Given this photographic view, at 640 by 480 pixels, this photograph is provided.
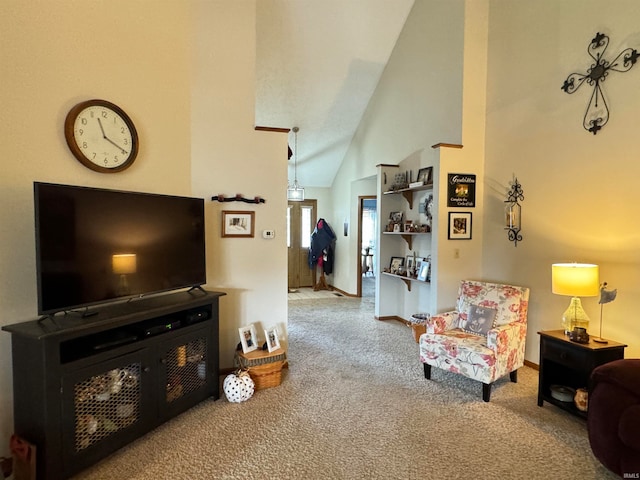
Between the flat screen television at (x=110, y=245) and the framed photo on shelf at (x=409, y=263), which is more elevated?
the flat screen television at (x=110, y=245)

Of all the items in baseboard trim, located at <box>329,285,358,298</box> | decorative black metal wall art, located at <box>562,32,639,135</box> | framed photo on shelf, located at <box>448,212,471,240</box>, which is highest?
decorative black metal wall art, located at <box>562,32,639,135</box>

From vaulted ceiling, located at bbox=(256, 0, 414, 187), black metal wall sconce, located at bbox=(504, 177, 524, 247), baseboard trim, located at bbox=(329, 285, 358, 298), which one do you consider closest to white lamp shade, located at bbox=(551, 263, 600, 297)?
black metal wall sconce, located at bbox=(504, 177, 524, 247)

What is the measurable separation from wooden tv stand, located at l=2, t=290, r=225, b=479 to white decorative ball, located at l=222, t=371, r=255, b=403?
0.72ft

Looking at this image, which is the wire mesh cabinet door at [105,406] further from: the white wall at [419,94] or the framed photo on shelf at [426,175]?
the white wall at [419,94]

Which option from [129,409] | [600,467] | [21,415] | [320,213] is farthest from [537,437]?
[320,213]

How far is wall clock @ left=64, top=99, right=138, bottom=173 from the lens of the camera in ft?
7.89

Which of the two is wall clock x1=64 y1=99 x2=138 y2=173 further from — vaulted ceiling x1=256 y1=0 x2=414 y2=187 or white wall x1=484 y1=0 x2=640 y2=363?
white wall x1=484 y1=0 x2=640 y2=363

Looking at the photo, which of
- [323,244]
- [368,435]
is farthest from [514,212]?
[323,244]

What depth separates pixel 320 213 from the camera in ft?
26.5

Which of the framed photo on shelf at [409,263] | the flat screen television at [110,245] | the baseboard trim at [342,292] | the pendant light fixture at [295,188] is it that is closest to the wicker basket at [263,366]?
the flat screen television at [110,245]

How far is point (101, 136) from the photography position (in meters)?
2.57

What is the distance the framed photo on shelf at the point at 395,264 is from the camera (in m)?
5.21

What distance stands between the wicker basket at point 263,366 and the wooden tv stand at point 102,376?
44 cm

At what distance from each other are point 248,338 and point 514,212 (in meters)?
2.88
